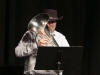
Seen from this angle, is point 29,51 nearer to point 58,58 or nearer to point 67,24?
point 58,58


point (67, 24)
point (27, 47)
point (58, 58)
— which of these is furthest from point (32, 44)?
point (67, 24)

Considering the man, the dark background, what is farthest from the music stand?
the dark background

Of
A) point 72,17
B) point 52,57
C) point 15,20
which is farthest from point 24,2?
point 52,57

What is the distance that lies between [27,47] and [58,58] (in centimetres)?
41

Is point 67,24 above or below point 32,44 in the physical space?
above

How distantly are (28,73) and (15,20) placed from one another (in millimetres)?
1091

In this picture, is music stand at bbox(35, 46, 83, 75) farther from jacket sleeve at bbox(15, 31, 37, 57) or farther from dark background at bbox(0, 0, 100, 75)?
dark background at bbox(0, 0, 100, 75)

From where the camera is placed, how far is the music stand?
2787mm

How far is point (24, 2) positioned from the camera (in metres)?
4.07

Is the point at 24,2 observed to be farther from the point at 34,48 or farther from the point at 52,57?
the point at 52,57

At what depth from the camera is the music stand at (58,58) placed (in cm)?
279

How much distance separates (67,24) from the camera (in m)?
4.44

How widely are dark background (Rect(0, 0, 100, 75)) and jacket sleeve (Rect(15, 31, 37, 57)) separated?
0.79m

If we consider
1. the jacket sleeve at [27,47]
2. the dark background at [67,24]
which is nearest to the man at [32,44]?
the jacket sleeve at [27,47]
